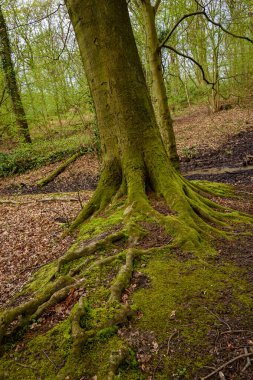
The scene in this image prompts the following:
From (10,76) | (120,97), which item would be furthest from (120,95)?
(10,76)

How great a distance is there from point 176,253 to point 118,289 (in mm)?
1063

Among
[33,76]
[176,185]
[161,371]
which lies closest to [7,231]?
[176,185]

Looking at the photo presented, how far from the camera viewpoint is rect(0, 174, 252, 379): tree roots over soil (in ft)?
8.37

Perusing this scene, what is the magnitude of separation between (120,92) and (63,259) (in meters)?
2.92

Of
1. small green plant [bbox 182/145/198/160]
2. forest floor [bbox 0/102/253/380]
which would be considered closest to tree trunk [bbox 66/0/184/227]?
forest floor [bbox 0/102/253/380]

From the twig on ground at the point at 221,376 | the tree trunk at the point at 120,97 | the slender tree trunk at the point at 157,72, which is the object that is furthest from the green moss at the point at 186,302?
the slender tree trunk at the point at 157,72

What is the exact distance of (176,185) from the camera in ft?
17.3

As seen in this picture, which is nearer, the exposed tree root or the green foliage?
the exposed tree root

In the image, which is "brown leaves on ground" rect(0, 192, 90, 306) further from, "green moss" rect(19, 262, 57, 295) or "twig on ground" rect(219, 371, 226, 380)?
"twig on ground" rect(219, 371, 226, 380)

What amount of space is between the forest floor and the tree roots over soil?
2.1 inches

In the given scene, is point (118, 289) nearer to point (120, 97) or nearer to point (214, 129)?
point (120, 97)

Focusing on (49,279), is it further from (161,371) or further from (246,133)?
(246,133)

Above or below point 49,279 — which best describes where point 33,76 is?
above

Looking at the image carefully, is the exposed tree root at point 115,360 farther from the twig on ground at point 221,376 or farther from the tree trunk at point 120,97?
Result: the tree trunk at point 120,97
